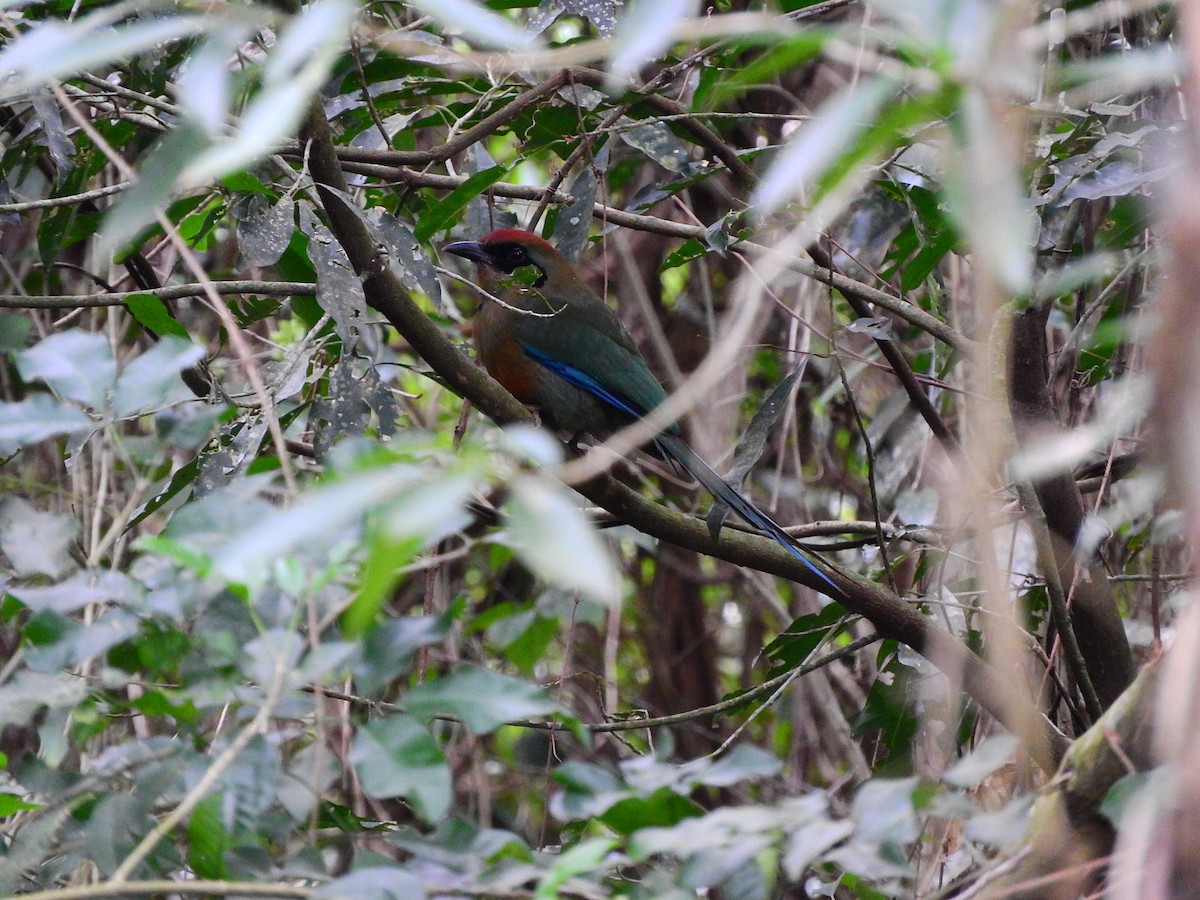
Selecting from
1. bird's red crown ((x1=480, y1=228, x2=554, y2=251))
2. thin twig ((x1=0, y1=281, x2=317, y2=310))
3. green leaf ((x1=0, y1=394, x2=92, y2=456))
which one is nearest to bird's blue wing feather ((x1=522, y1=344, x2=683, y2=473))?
bird's red crown ((x1=480, y1=228, x2=554, y2=251))

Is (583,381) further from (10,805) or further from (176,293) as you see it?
(10,805)

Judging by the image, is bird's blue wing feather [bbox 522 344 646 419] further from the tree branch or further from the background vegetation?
the tree branch

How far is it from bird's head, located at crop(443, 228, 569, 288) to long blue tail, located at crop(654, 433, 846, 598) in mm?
712

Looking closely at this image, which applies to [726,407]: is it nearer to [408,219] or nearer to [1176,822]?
[408,219]

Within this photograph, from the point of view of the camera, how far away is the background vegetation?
1.08 meters

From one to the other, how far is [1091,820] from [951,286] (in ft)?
7.95

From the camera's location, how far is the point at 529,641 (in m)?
3.76

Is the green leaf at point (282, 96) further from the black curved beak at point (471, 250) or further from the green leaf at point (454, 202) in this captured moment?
the black curved beak at point (471, 250)

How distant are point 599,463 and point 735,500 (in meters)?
1.99

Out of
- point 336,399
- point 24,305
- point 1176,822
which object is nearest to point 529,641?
point 336,399

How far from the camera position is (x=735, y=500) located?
3176mm

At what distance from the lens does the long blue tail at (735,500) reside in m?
2.68

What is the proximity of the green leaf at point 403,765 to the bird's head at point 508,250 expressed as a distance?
103 inches

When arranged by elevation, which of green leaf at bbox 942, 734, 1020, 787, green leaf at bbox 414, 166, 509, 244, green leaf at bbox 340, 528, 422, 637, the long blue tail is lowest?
the long blue tail
